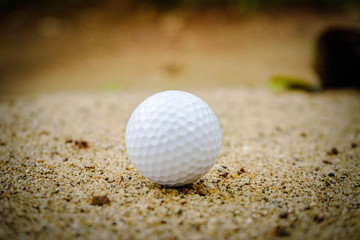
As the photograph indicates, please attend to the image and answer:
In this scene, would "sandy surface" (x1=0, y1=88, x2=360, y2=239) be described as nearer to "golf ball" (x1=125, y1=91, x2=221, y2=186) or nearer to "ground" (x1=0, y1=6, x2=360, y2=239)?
"ground" (x1=0, y1=6, x2=360, y2=239)

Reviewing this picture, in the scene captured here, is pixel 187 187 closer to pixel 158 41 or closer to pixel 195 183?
pixel 195 183

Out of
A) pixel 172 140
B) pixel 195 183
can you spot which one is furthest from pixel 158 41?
pixel 172 140

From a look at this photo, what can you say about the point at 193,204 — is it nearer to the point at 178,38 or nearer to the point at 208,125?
the point at 208,125

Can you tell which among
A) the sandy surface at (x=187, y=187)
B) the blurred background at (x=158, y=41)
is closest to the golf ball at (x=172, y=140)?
the sandy surface at (x=187, y=187)

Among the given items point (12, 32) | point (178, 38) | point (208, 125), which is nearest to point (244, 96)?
point (208, 125)

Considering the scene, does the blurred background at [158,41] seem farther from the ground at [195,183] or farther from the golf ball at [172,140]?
the golf ball at [172,140]

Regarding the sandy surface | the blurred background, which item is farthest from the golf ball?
the blurred background

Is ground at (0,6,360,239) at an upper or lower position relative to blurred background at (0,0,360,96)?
lower
